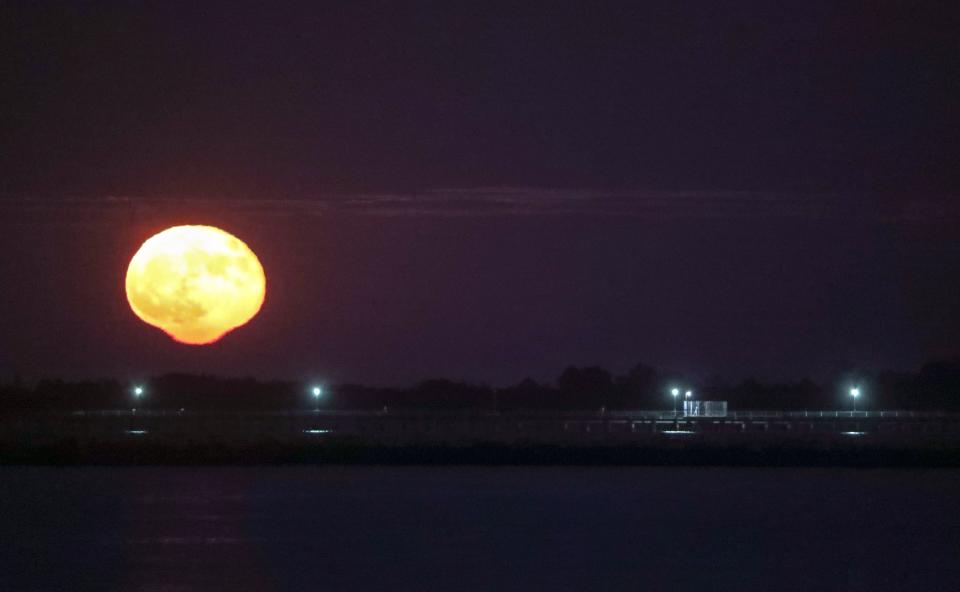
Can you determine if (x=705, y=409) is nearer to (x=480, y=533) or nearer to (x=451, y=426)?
(x=451, y=426)

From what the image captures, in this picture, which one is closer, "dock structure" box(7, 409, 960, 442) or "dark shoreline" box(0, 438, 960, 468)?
"dark shoreline" box(0, 438, 960, 468)

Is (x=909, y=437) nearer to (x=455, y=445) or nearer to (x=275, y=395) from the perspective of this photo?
(x=455, y=445)

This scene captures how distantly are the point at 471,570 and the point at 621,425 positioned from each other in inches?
1693

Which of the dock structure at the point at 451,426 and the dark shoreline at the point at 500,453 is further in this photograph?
the dock structure at the point at 451,426

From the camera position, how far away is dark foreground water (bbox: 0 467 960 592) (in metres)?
28.7

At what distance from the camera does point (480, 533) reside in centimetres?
3531

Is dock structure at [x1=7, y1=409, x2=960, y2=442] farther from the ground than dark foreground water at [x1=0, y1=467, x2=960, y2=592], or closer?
farther from the ground

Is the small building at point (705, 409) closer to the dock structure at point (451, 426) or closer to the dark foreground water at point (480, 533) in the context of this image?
the dock structure at point (451, 426)

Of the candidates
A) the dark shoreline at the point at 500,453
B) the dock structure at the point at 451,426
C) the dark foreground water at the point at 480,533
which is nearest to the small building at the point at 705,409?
the dock structure at the point at 451,426

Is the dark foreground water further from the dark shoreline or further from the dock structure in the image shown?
the dock structure

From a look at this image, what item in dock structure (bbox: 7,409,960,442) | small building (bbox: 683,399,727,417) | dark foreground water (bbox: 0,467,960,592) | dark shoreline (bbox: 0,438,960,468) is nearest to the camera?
dark foreground water (bbox: 0,467,960,592)

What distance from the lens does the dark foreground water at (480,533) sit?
28.7m

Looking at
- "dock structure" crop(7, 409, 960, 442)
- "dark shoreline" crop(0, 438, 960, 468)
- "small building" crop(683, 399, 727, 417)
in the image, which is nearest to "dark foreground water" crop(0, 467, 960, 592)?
"dark shoreline" crop(0, 438, 960, 468)

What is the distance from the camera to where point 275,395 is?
115 metres
